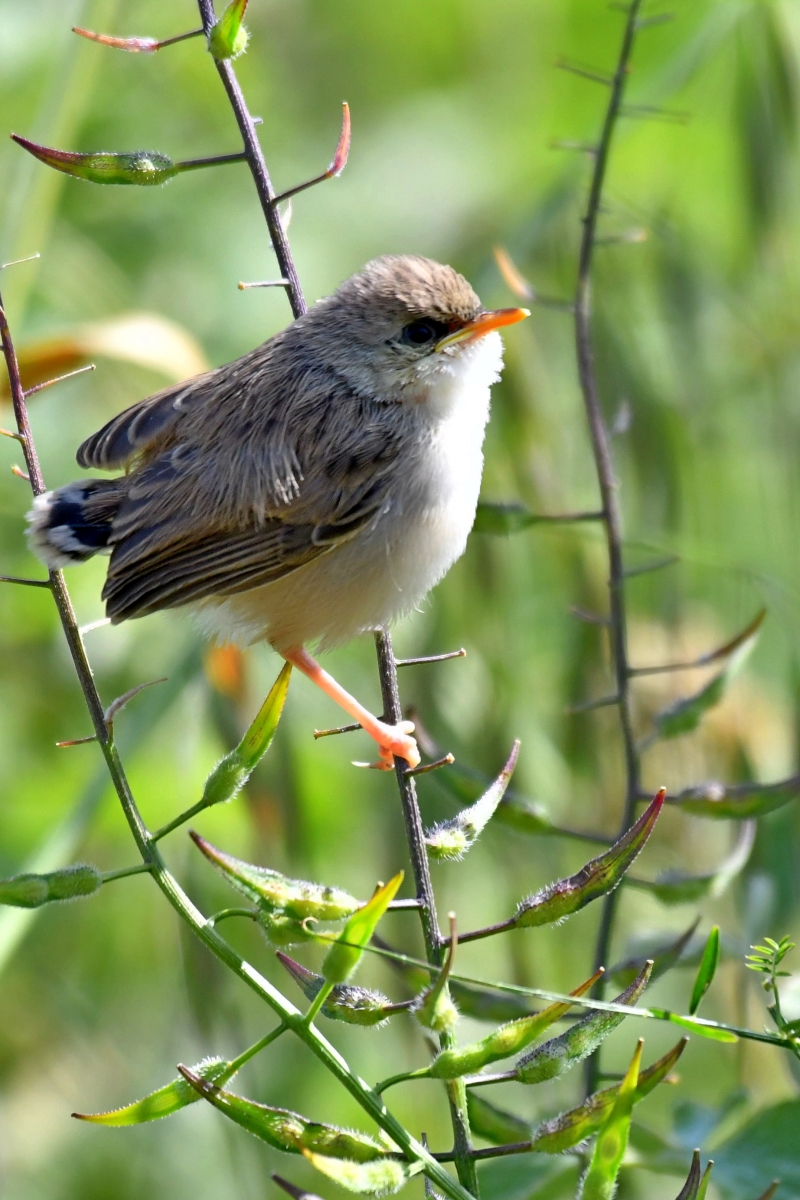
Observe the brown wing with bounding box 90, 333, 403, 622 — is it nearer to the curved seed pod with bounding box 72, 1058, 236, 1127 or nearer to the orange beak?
the orange beak

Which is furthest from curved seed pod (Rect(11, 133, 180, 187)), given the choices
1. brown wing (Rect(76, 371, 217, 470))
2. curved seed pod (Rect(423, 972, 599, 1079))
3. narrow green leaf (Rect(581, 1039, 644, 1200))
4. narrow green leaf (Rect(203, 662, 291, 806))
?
narrow green leaf (Rect(581, 1039, 644, 1200))

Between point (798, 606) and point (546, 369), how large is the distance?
1447mm

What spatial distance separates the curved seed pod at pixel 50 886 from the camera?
156cm

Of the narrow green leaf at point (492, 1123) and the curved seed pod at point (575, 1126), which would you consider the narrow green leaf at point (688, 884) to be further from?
the curved seed pod at point (575, 1126)

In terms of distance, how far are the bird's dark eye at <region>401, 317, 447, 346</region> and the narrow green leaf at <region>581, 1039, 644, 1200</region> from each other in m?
2.06

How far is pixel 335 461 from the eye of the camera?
9.82ft

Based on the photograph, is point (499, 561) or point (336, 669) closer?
point (499, 561)

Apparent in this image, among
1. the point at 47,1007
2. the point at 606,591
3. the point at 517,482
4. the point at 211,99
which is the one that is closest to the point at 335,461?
the point at 517,482

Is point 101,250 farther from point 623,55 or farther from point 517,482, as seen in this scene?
point 623,55

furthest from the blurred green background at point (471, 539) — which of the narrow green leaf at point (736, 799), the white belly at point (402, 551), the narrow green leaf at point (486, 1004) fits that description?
the narrow green leaf at point (736, 799)

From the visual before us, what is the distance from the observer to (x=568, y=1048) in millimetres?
1536

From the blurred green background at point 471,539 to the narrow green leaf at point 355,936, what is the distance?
1120 millimetres

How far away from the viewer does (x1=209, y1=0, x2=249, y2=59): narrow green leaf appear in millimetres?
1871

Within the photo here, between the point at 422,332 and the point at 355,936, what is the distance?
79.5 inches
